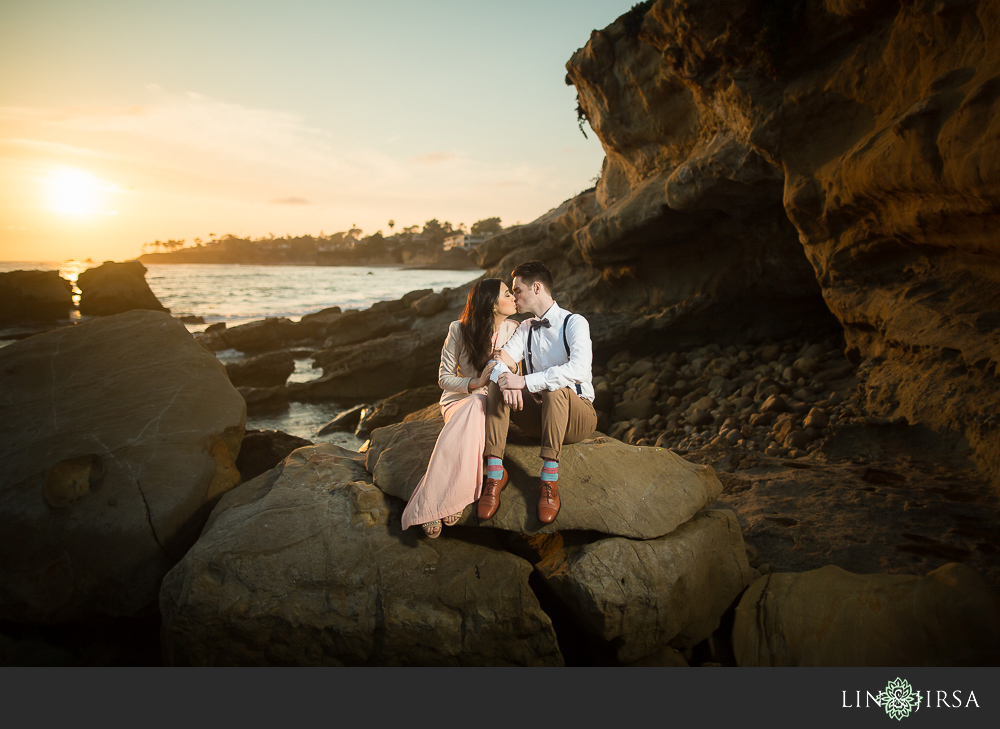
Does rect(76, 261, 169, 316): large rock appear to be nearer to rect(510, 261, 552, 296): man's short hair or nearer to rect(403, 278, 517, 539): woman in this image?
rect(403, 278, 517, 539): woman

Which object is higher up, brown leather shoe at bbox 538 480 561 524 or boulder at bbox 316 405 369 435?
brown leather shoe at bbox 538 480 561 524

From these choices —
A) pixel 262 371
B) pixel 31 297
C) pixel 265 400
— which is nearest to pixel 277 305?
pixel 31 297

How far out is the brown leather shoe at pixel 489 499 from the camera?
3.33 m

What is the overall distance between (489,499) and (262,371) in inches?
444

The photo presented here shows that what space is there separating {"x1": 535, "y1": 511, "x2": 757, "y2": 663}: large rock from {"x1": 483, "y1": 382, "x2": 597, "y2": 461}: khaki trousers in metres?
0.66

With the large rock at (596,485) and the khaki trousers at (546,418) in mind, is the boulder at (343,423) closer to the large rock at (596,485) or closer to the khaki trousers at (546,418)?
the large rock at (596,485)

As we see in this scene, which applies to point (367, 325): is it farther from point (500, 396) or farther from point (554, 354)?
point (500, 396)

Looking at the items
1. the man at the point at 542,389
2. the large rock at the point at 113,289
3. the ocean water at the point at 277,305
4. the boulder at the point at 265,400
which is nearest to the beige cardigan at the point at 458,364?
the man at the point at 542,389

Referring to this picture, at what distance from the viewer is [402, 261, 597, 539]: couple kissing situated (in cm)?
331

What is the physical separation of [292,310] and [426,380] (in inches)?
640

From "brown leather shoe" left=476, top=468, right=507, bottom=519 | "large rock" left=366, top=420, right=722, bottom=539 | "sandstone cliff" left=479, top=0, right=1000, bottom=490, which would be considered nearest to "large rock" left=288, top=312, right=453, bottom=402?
"sandstone cliff" left=479, top=0, right=1000, bottom=490
